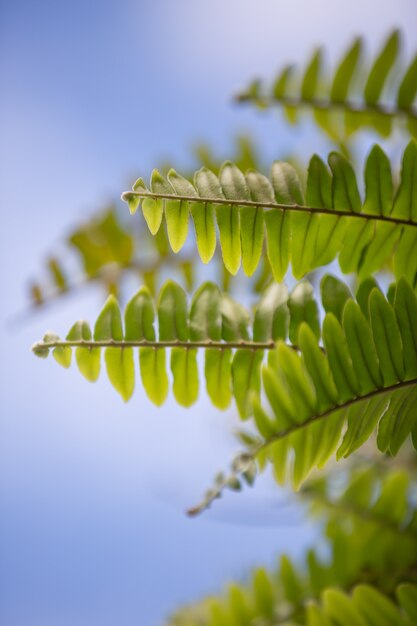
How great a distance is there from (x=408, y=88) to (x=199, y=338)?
0.78m

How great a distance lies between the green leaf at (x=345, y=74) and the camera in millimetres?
1362

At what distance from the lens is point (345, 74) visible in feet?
4.47

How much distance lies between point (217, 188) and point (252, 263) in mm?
109

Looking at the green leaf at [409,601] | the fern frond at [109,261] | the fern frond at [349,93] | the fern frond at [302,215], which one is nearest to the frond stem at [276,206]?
the fern frond at [302,215]

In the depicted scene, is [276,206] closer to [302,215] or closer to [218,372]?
[302,215]

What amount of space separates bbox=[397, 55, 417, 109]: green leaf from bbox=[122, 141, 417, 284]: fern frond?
573 mm

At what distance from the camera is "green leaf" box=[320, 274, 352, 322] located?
76 centimetres

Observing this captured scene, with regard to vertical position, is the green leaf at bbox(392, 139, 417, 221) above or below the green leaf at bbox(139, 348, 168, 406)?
above

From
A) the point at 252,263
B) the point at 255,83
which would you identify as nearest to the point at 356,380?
the point at 252,263

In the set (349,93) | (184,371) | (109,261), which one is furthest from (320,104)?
(184,371)

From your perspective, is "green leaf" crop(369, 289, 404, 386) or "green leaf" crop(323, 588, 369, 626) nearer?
"green leaf" crop(369, 289, 404, 386)

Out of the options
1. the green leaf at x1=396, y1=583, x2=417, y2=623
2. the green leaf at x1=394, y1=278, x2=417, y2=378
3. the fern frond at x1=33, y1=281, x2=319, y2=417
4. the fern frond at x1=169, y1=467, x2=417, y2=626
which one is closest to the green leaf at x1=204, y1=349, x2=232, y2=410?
the fern frond at x1=33, y1=281, x2=319, y2=417

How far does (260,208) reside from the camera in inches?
29.2

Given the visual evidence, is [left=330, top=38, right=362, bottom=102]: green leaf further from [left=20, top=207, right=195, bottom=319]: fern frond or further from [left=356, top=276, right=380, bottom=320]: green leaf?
[left=356, top=276, right=380, bottom=320]: green leaf
